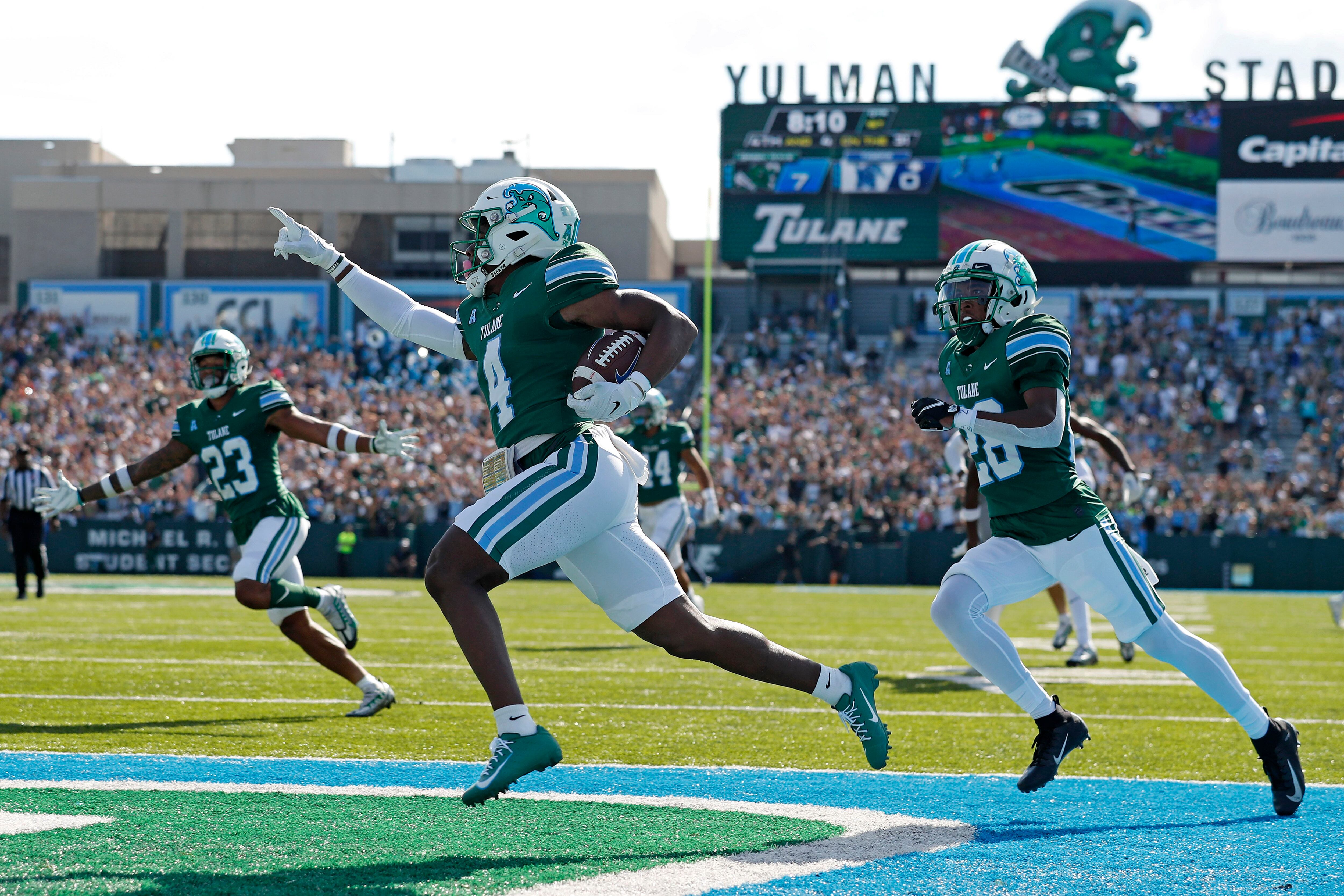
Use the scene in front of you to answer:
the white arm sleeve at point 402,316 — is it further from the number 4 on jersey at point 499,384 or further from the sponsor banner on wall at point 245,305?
the sponsor banner on wall at point 245,305

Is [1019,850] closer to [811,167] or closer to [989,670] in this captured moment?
[989,670]

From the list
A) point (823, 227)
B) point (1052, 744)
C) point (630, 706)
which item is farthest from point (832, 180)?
point (1052, 744)

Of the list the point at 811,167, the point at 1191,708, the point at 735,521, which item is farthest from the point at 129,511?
the point at 1191,708

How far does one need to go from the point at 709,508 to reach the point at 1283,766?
7946 millimetres

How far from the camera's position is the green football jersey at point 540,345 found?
4160 millimetres

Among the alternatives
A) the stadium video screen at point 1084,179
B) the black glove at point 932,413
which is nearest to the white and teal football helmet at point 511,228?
the black glove at point 932,413

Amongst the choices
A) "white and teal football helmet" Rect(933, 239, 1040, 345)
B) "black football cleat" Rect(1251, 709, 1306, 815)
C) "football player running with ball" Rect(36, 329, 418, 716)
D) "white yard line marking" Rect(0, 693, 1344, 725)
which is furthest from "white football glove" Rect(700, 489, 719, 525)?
"black football cleat" Rect(1251, 709, 1306, 815)

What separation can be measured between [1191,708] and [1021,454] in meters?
3.62

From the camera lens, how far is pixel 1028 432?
4742mm

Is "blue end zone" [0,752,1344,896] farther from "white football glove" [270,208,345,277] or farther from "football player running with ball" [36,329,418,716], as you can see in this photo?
"white football glove" [270,208,345,277]

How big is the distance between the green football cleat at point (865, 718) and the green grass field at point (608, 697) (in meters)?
1.09

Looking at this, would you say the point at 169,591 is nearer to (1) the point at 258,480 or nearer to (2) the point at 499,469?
(1) the point at 258,480

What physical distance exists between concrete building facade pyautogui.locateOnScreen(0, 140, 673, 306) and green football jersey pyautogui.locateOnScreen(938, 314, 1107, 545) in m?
33.1

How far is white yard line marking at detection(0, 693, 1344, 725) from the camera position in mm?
7340
